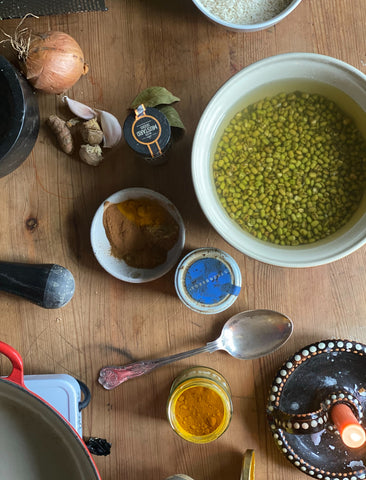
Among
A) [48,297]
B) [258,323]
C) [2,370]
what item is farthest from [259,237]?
[2,370]

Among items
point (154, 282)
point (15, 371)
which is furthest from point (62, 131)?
point (15, 371)

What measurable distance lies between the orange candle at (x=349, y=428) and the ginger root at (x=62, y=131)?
0.70 meters

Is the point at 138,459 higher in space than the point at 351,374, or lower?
lower

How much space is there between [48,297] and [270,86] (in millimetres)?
555

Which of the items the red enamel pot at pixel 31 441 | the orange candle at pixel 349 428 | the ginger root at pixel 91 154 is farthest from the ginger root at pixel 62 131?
the orange candle at pixel 349 428

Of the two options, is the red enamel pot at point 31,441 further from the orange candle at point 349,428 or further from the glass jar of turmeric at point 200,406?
the orange candle at point 349,428

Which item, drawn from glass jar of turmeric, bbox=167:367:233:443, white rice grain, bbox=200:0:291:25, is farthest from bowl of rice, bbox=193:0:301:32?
glass jar of turmeric, bbox=167:367:233:443

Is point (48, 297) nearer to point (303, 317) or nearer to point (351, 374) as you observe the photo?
point (303, 317)

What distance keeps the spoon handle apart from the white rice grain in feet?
1.97

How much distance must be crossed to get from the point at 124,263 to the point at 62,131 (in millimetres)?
279

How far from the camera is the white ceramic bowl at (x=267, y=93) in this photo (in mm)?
789

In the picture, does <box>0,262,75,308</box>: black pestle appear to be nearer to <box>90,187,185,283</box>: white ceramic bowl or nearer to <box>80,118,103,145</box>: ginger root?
<box>90,187,185,283</box>: white ceramic bowl

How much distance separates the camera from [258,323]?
0.94 metres

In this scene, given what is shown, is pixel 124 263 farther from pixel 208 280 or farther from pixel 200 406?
pixel 200 406
